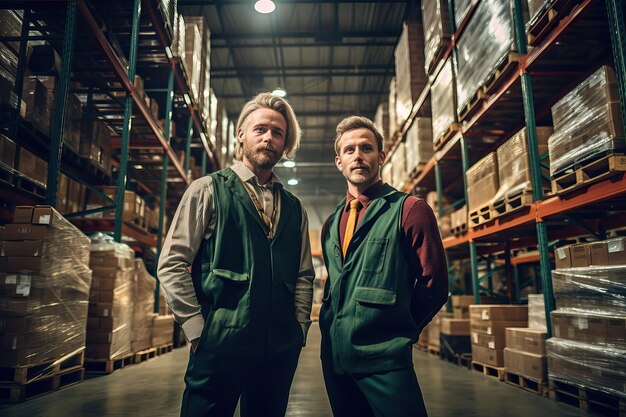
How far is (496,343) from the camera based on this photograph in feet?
18.3

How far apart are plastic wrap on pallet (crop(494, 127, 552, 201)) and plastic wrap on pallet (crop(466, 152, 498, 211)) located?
259 mm

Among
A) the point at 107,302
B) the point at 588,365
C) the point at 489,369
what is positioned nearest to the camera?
the point at 588,365

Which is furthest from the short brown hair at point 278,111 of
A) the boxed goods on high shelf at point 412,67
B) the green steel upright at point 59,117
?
the boxed goods on high shelf at point 412,67

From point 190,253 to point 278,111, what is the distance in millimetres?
841

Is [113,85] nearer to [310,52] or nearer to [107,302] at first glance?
[107,302]

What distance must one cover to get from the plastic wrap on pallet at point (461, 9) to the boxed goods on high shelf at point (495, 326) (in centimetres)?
470

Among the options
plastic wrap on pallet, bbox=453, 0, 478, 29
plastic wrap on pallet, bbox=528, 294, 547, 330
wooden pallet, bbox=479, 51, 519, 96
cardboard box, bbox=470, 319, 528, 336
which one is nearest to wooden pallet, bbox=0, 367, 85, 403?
cardboard box, bbox=470, 319, 528, 336

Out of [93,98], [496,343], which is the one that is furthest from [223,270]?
[93,98]

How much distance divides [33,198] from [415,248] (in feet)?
16.8

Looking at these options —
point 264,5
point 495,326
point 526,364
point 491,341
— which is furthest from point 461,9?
point 526,364

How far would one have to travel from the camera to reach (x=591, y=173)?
163 inches

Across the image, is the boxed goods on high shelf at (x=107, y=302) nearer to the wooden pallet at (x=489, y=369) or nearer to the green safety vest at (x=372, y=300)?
the green safety vest at (x=372, y=300)

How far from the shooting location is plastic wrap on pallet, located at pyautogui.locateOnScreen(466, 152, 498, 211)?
616 cm

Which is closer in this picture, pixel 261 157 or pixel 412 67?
pixel 261 157
